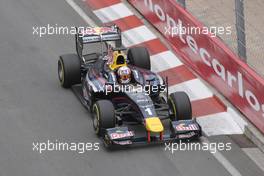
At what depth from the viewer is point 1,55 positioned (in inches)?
797

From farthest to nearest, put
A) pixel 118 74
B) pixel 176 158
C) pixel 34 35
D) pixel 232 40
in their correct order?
pixel 34 35
pixel 232 40
pixel 118 74
pixel 176 158

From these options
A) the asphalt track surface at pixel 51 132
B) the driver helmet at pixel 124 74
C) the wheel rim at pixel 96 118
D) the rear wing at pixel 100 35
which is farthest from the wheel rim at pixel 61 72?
the wheel rim at pixel 96 118

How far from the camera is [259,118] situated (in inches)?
682

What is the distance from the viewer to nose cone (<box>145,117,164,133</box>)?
16438 mm

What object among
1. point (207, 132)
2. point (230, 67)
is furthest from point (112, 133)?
point (230, 67)

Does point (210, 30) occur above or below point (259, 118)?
above

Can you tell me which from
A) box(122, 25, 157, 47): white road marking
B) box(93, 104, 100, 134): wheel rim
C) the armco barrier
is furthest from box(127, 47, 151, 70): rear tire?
box(122, 25, 157, 47): white road marking

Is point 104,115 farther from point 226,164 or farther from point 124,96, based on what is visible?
point 226,164

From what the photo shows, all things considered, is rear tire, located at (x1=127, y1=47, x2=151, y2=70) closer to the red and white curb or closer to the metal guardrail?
the red and white curb

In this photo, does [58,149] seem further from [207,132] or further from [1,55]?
[1,55]

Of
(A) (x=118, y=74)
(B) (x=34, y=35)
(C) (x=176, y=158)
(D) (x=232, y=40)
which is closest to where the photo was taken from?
(C) (x=176, y=158)

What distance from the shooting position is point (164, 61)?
20031 millimetres

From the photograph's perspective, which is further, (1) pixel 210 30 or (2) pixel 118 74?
(1) pixel 210 30

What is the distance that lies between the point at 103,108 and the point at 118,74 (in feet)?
3.55
